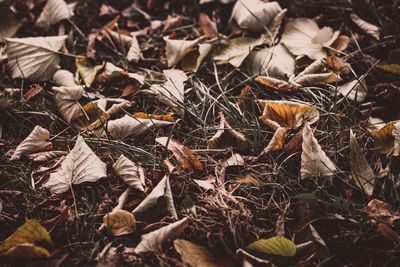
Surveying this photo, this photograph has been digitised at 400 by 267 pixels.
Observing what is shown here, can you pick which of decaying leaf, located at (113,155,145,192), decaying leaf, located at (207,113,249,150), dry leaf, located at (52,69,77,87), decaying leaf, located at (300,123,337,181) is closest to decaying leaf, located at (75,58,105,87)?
dry leaf, located at (52,69,77,87)

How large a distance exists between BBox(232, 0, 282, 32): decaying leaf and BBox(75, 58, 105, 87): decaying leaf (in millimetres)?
592

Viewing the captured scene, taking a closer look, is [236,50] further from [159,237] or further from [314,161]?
[159,237]

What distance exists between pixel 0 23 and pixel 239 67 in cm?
108

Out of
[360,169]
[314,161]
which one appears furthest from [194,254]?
[360,169]

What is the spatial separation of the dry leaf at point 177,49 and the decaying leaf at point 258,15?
0.69 feet

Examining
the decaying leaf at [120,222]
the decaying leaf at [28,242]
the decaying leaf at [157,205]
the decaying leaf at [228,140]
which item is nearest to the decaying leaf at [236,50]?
the decaying leaf at [228,140]

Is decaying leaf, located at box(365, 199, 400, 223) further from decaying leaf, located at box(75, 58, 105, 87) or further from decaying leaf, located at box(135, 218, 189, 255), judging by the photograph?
decaying leaf, located at box(75, 58, 105, 87)

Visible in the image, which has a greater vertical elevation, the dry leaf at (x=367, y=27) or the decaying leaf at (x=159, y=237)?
the dry leaf at (x=367, y=27)

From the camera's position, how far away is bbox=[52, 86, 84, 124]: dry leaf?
1.42 meters

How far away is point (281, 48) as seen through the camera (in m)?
1.53

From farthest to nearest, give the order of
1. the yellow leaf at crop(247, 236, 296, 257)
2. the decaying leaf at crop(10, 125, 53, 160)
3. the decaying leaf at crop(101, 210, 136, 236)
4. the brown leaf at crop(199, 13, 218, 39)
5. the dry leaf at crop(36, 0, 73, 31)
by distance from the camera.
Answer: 1. the dry leaf at crop(36, 0, 73, 31)
2. the brown leaf at crop(199, 13, 218, 39)
3. the decaying leaf at crop(10, 125, 53, 160)
4. the decaying leaf at crop(101, 210, 136, 236)
5. the yellow leaf at crop(247, 236, 296, 257)

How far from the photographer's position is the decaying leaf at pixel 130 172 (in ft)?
3.92

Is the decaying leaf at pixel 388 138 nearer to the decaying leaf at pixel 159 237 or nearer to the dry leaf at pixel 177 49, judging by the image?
the decaying leaf at pixel 159 237

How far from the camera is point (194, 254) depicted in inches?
40.6
